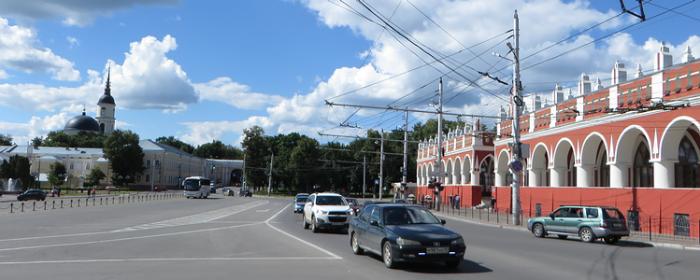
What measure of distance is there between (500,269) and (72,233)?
15945 millimetres

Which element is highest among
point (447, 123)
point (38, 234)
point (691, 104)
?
point (447, 123)

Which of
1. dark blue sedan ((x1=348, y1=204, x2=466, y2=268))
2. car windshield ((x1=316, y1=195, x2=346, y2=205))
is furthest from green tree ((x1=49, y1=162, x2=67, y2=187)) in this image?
dark blue sedan ((x1=348, y1=204, x2=466, y2=268))

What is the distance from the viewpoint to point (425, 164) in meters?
79.9

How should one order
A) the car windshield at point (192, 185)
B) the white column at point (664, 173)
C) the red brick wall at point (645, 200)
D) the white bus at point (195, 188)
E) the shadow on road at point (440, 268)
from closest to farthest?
the shadow on road at point (440, 268) < the red brick wall at point (645, 200) < the white column at point (664, 173) < the white bus at point (195, 188) < the car windshield at point (192, 185)

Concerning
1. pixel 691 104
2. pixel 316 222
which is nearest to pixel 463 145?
pixel 691 104

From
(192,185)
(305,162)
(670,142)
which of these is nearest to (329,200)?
(670,142)

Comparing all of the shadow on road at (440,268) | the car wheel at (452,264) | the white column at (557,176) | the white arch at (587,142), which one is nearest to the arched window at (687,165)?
the white arch at (587,142)

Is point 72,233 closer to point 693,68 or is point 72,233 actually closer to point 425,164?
point 693,68

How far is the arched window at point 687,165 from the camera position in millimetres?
29858

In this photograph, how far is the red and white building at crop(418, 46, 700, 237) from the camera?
86.0ft

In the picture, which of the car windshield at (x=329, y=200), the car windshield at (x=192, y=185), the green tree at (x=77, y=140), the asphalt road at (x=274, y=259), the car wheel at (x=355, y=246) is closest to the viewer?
the asphalt road at (x=274, y=259)

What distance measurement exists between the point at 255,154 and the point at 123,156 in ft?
86.2

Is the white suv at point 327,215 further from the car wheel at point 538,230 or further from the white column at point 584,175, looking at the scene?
the white column at point 584,175

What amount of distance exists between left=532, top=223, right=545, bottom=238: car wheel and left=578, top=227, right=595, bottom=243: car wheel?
2.11 meters
